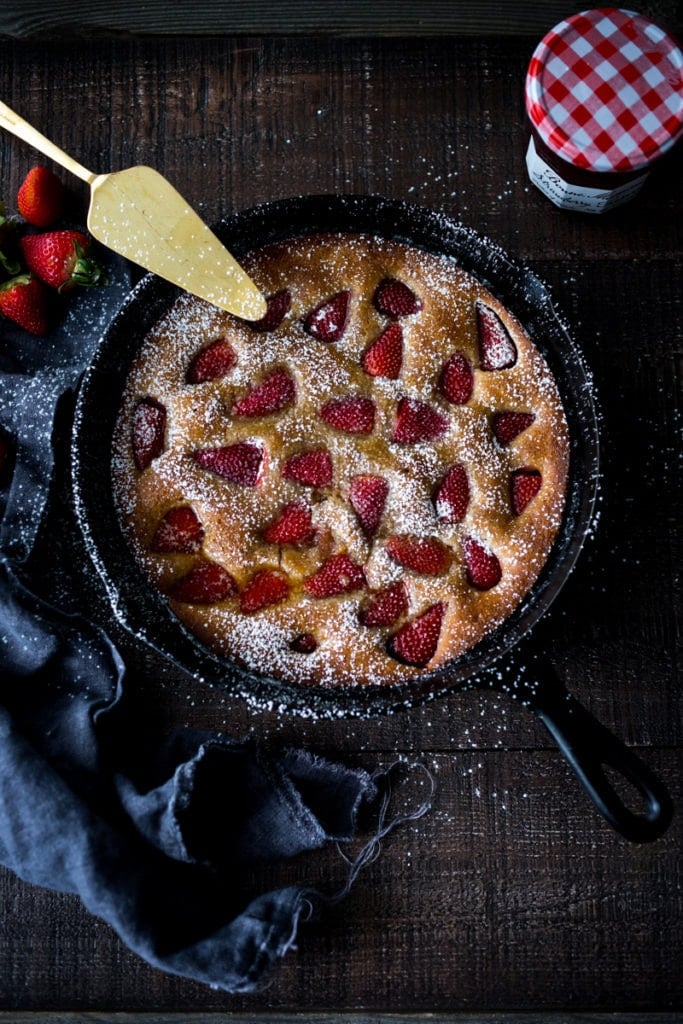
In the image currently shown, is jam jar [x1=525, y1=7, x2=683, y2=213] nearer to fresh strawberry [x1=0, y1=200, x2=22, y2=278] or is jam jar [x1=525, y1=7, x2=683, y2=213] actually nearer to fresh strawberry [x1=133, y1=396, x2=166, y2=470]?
fresh strawberry [x1=133, y1=396, x2=166, y2=470]

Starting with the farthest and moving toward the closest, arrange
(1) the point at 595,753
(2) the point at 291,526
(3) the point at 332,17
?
(3) the point at 332,17, (2) the point at 291,526, (1) the point at 595,753

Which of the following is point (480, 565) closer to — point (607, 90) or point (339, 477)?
point (339, 477)

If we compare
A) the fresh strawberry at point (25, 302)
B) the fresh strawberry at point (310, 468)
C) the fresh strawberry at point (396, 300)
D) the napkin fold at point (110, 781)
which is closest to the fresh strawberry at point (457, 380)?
the fresh strawberry at point (396, 300)

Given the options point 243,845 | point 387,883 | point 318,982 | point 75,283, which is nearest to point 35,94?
point 75,283

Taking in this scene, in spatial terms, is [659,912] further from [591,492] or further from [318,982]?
[591,492]

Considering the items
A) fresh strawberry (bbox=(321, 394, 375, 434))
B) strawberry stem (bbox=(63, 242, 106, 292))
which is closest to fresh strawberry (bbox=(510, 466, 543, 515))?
fresh strawberry (bbox=(321, 394, 375, 434))

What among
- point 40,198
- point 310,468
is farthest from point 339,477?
point 40,198
